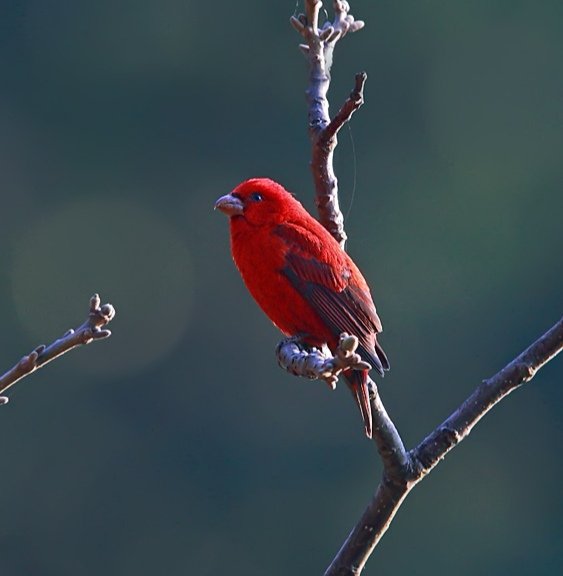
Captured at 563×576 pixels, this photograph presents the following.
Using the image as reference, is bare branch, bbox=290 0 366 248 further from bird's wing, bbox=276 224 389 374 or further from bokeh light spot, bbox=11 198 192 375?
bokeh light spot, bbox=11 198 192 375

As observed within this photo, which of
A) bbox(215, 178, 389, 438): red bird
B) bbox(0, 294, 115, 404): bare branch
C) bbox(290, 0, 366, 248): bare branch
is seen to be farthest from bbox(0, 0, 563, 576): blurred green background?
bbox(0, 294, 115, 404): bare branch

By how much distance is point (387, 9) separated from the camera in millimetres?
21391

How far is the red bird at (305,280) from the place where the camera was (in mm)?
4664

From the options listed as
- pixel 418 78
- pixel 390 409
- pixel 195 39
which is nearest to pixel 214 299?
pixel 390 409

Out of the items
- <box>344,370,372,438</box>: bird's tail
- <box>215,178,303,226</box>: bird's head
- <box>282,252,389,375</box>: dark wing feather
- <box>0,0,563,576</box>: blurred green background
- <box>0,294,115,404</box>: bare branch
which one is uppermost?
<box>0,0,563,576</box>: blurred green background

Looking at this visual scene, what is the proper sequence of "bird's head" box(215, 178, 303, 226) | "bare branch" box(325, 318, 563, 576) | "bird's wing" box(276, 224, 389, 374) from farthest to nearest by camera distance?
"bird's head" box(215, 178, 303, 226), "bird's wing" box(276, 224, 389, 374), "bare branch" box(325, 318, 563, 576)

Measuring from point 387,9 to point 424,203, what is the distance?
4.09m

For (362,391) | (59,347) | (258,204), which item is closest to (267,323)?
(258,204)

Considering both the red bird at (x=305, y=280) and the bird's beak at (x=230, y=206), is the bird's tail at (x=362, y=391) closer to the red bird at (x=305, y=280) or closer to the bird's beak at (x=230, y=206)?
the red bird at (x=305, y=280)

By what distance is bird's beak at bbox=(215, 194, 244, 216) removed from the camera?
4973 millimetres

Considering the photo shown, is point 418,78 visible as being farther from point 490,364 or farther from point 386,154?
point 490,364

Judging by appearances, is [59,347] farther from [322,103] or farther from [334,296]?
[334,296]

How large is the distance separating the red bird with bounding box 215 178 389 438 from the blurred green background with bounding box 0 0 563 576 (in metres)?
9.91

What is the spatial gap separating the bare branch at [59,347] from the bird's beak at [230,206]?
1.82 m
